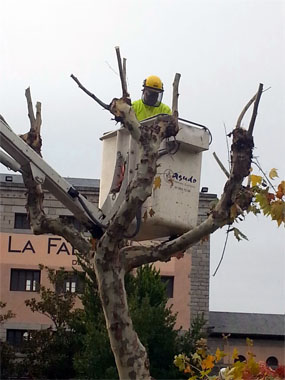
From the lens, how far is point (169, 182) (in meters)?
6.41

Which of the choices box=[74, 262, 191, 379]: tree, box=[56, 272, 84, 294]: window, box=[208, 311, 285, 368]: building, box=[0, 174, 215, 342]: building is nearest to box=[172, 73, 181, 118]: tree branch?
box=[74, 262, 191, 379]: tree

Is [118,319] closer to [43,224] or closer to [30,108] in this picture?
[43,224]

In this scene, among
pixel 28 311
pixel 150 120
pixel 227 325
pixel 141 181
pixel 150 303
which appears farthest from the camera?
pixel 227 325

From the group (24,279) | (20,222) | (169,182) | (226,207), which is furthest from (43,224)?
(20,222)

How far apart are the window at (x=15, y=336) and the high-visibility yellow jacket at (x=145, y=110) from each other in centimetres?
2093

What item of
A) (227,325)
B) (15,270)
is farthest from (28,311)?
(227,325)

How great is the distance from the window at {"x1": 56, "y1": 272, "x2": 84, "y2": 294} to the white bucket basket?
18103 mm

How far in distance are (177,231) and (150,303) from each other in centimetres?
1511

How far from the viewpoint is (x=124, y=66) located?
589cm

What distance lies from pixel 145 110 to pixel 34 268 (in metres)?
21.3

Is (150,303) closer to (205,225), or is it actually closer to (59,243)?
(59,243)

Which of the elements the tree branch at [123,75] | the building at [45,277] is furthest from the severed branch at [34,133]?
the building at [45,277]

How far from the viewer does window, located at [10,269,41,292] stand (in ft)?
89.5

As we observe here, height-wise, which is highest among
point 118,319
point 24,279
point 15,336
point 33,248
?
point 33,248
